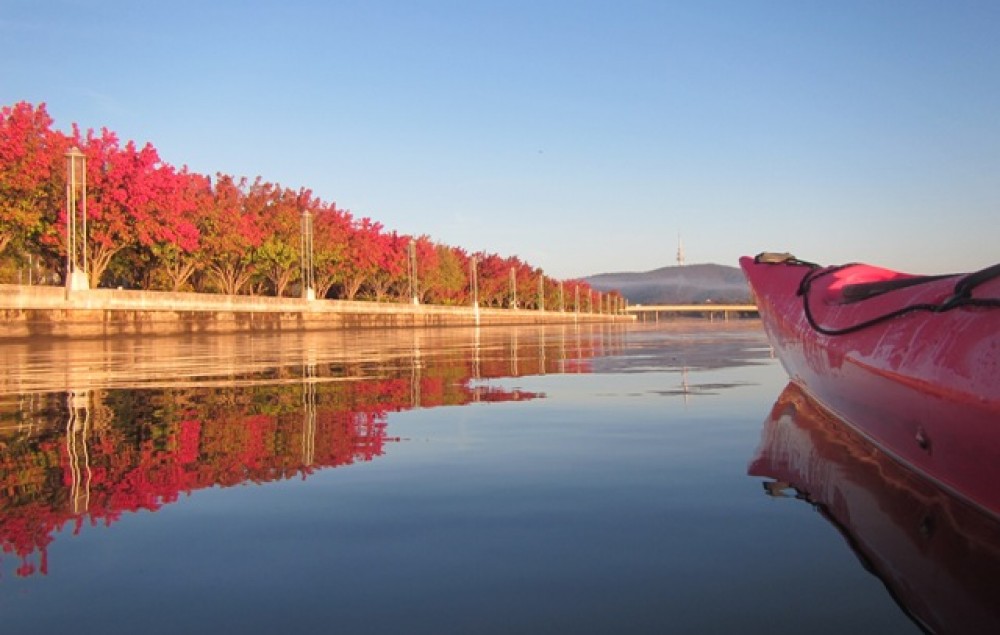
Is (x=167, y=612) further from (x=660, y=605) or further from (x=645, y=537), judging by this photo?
(x=645, y=537)

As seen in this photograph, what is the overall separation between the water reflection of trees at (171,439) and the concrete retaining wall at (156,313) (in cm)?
1943

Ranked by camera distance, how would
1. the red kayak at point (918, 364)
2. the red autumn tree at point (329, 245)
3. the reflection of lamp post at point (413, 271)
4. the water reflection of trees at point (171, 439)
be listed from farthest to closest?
the reflection of lamp post at point (413, 271) → the red autumn tree at point (329, 245) → the water reflection of trees at point (171, 439) → the red kayak at point (918, 364)

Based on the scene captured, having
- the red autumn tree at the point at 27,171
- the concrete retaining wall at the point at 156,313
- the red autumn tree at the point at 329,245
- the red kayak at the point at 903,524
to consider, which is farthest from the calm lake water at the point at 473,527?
the red autumn tree at the point at 329,245

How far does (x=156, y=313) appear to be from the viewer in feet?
101

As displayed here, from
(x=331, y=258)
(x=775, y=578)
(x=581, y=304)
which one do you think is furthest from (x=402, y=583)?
(x=581, y=304)

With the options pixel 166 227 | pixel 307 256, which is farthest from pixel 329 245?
pixel 166 227

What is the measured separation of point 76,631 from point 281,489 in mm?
1583

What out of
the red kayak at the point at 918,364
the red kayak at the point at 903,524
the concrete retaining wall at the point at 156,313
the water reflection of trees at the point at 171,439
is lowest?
the red kayak at the point at 903,524

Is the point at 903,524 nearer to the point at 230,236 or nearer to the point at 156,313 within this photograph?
the point at 156,313

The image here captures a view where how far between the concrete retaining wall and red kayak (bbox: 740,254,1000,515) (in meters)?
25.6

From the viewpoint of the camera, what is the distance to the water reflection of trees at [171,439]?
10.4ft

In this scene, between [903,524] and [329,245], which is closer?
[903,524]

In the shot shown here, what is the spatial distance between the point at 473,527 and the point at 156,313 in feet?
101

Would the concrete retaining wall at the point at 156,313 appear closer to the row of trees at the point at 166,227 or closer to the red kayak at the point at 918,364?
the row of trees at the point at 166,227
